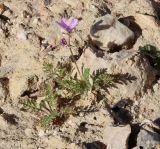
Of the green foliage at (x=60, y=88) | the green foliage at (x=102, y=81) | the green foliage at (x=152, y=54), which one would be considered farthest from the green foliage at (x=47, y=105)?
the green foliage at (x=152, y=54)

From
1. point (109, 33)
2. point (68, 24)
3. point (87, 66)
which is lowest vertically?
point (87, 66)

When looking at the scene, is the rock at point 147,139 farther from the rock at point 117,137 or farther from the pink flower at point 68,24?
the pink flower at point 68,24

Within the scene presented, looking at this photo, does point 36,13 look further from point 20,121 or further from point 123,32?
point 20,121

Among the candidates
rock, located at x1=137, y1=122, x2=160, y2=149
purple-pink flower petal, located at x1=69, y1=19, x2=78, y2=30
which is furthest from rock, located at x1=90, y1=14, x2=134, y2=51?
rock, located at x1=137, y1=122, x2=160, y2=149

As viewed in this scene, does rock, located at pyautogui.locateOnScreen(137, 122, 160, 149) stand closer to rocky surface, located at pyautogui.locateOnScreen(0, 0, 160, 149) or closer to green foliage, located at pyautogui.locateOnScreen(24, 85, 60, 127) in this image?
rocky surface, located at pyautogui.locateOnScreen(0, 0, 160, 149)

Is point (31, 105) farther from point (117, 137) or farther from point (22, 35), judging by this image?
point (22, 35)

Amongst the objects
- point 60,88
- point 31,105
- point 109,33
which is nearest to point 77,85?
point 60,88
